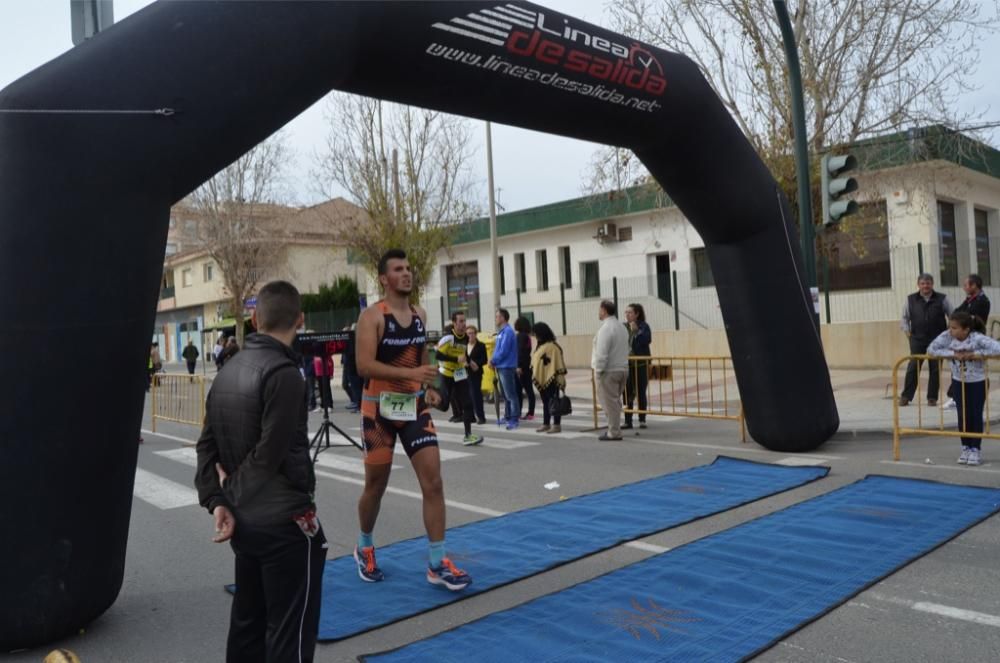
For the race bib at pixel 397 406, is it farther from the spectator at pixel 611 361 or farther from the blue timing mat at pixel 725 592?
the spectator at pixel 611 361

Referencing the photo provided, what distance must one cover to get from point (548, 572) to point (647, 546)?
0.88 m

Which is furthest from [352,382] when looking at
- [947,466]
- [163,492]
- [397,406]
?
[397,406]

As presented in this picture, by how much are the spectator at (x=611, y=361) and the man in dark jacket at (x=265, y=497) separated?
7.77 m

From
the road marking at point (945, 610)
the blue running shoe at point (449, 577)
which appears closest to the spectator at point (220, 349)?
the blue running shoe at point (449, 577)

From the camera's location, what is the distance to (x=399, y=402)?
4.97 m

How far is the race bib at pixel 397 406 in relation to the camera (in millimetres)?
4973

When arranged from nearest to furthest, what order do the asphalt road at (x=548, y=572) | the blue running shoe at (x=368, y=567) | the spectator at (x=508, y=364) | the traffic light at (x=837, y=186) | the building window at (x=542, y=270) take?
the asphalt road at (x=548, y=572) → the blue running shoe at (x=368, y=567) → the traffic light at (x=837, y=186) → the spectator at (x=508, y=364) → the building window at (x=542, y=270)

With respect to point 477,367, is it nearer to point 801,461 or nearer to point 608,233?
point 801,461

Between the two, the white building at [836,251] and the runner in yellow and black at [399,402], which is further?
the white building at [836,251]

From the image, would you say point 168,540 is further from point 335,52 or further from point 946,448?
point 946,448

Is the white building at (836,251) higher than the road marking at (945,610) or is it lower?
higher

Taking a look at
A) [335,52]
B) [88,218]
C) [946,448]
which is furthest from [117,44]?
[946,448]

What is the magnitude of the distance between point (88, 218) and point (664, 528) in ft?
14.6

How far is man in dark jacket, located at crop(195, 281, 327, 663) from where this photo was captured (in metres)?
2.97
